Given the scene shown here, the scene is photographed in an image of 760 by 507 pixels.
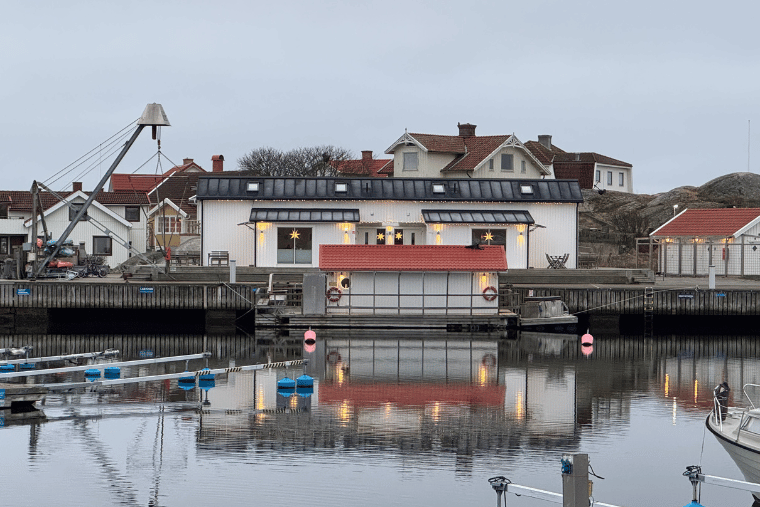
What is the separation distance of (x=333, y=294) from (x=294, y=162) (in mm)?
53704

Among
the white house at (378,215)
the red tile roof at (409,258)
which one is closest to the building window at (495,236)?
the white house at (378,215)

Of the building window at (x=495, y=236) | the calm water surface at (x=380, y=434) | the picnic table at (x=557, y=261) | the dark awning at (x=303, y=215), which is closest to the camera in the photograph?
the calm water surface at (x=380, y=434)

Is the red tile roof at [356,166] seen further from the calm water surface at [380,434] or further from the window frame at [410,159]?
the calm water surface at [380,434]

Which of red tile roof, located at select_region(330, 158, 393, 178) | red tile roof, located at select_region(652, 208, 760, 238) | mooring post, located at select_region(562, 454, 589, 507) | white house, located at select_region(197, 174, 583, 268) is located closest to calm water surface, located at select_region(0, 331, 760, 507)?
mooring post, located at select_region(562, 454, 589, 507)

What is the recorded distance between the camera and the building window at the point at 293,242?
2223 inches

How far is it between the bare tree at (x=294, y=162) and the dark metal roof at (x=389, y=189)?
116ft

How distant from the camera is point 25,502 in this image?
770 inches

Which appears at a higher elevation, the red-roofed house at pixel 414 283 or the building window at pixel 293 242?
the building window at pixel 293 242

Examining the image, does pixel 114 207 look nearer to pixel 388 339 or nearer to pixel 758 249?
pixel 388 339

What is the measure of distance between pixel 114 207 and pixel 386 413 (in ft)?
184

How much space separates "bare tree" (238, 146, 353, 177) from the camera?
3799 inches

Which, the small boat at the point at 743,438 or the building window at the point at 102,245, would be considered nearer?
the small boat at the point at 743,438

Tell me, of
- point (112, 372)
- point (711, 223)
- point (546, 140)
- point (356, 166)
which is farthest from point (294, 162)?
point (112, 372)

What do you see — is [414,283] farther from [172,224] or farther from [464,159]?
[172,224]
